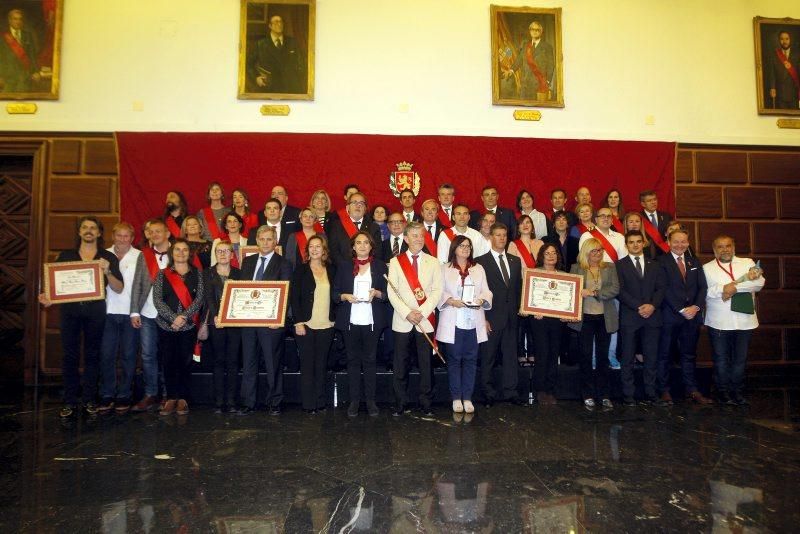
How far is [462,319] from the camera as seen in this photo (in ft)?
15.1

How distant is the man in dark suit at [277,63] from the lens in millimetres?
6938

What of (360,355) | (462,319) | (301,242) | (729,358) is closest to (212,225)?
(301,242)

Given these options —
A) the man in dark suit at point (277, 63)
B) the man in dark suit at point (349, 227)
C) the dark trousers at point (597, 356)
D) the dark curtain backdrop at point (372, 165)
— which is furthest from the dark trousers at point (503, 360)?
the man in dark suit at point (277, 63)

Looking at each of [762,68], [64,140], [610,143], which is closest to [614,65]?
[610,143]

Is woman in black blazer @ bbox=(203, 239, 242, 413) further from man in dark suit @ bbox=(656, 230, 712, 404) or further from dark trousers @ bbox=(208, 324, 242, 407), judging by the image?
man in dark suit @ bbox=(656, 230, 712, 404)

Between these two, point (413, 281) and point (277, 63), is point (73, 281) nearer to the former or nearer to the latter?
point (413, 281)

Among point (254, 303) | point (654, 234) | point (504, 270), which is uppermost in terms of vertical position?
point (654, 234)

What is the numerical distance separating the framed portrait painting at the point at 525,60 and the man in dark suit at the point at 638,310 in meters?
3.12

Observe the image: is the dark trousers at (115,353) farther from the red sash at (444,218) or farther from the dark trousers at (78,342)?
the red sash at (444,218)

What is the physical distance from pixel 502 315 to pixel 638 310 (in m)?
1.41

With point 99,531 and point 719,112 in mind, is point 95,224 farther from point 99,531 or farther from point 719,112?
point 719,112

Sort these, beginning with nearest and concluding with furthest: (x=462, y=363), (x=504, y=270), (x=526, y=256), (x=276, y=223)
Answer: (x=462, y=363), (x=504, y=270), (x=526, y=256), (x=276, y=223)

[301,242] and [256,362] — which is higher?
[301,242]

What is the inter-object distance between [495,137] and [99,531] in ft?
20.9
